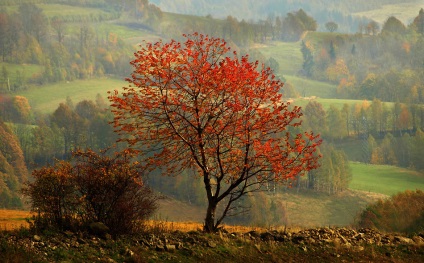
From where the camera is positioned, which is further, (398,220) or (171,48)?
(398,220)

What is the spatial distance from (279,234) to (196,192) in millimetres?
108630

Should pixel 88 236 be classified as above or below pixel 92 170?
below

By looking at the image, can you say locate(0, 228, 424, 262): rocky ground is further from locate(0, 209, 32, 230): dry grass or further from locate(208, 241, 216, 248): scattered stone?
locate(0, 209, 32, 230): dry grass

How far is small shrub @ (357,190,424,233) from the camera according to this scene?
1506 inches

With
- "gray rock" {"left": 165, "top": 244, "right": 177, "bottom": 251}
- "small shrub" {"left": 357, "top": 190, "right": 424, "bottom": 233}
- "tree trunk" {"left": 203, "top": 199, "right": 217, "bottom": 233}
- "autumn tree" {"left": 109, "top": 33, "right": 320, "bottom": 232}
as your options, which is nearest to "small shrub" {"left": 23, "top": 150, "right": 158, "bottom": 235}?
"gray rock" {"left": 165, "top": 244, "right": 177, "bottom": 251}

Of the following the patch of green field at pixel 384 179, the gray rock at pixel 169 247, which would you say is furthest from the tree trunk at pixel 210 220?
the patch of green field at pixel 384 179

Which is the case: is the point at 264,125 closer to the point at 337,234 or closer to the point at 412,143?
the point at 337,234

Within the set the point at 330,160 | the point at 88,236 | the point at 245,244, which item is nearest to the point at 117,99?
the point at 88,236

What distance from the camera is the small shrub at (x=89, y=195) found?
21.1m

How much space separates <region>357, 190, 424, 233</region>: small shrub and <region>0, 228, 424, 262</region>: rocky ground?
8.77 m

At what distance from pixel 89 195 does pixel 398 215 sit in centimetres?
3084

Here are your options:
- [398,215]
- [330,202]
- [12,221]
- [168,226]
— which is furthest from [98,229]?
[330,202]

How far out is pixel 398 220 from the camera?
4147 centimetres

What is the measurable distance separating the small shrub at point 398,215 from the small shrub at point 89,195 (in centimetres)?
1794
